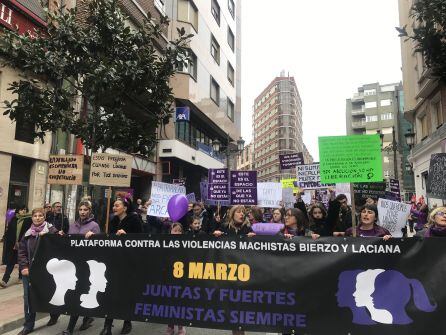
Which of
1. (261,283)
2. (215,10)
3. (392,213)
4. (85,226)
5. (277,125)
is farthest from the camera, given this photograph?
(277,125)

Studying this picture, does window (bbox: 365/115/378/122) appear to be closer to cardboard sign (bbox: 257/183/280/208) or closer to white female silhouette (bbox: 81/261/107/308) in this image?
cardboard sign (bbox: 257/183/280/208)

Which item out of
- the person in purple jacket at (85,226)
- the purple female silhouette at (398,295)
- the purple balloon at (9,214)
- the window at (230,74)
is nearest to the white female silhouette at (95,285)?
the person in purple jacket at (85,226)

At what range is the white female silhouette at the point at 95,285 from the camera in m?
5.29

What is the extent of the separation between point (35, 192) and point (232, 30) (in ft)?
88.1

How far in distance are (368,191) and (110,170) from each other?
7614mm

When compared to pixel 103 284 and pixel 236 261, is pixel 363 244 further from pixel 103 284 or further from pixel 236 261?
pixel 103 284

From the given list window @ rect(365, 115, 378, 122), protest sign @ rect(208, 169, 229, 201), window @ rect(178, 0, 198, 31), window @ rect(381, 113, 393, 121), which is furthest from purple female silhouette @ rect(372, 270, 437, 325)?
window @ rect(365, 115, 378, 122)

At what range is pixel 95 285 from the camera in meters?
5.32

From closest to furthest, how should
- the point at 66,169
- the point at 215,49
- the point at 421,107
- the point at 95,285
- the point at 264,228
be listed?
1. the point at 95,285
2. the point at 264,228
3. the point at 66,169
4. the point at 421,107
5. the point at 215,49

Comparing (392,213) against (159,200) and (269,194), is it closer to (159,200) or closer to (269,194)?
(159,200)

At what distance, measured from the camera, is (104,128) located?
910 cm

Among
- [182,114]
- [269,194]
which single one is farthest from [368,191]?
[182,114]

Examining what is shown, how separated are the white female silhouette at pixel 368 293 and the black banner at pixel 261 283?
10 millimetres

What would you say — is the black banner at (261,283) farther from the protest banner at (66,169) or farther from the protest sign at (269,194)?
the protest sign at (269,194)
